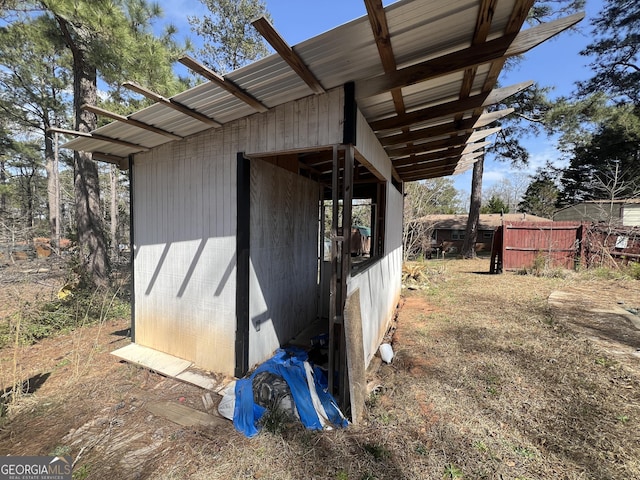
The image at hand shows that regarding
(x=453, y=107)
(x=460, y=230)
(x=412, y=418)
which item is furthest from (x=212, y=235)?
(x=460, y=230)

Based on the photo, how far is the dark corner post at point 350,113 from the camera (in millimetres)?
2324

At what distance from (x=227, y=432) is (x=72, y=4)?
557 centimetres

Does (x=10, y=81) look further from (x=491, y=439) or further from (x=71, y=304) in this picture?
(x=491, y=439)

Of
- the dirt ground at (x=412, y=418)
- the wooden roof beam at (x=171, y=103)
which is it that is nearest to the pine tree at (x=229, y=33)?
the wooden roof beam at (x=171, y=103)

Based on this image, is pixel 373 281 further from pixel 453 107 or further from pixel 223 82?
pixel 223 82

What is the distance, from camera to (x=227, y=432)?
89.3 inches

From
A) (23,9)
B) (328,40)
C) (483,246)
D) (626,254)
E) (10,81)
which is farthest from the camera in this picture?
(483,246)

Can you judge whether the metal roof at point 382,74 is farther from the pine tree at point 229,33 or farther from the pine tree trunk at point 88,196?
the pine tree at point 229,33

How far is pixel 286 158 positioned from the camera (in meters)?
3.80

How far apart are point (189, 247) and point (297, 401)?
2.11m

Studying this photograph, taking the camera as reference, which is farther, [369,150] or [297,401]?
[369,150]

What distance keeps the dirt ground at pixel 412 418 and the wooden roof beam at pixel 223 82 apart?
8.96 feet

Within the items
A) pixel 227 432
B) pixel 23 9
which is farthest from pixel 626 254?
pixel 23 9

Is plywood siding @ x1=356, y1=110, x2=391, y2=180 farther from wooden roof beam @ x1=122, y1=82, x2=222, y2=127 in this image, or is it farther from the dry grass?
the dry grass
